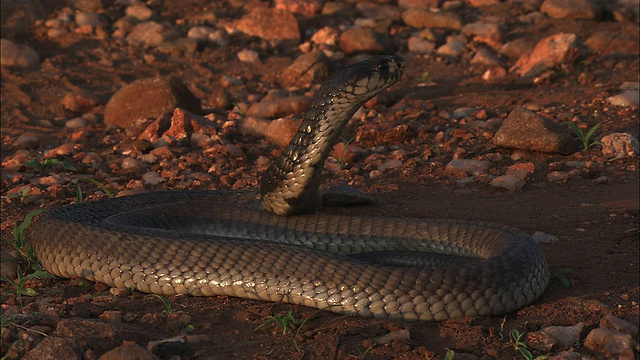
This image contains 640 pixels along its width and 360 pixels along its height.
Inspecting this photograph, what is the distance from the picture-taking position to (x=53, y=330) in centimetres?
458

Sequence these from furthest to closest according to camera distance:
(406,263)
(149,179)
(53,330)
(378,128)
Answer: (378,128) → (149,179) → (406,263) → (53,330)

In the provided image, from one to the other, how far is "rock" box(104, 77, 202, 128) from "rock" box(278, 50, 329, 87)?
4.79 ft

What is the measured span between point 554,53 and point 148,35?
4.87m

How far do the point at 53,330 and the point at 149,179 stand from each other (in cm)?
339

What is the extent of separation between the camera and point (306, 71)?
10.5 meters

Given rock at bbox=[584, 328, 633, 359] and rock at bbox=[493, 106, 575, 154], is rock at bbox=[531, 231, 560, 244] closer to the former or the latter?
rock at bbox=[584, 328, 633, 359]

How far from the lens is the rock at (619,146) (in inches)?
312

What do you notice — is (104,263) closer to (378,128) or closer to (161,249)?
(161,249)

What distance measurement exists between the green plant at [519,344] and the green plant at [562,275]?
0.74 metres

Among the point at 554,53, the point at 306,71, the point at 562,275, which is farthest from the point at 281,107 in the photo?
the point at 562,275

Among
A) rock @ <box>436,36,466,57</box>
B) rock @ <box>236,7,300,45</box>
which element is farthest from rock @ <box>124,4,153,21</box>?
rock @ <box>436,36,466,57</box>

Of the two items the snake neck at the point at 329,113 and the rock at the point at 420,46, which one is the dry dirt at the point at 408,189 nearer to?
the rock at the point at 420,46

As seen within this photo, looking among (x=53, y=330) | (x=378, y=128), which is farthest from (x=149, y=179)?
(x=53, y=330)

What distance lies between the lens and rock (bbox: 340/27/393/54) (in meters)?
11.0
